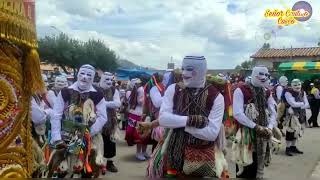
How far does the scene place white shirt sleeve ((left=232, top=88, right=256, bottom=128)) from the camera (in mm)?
6020

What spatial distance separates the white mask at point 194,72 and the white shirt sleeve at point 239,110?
189 cm

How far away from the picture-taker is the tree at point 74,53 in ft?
125

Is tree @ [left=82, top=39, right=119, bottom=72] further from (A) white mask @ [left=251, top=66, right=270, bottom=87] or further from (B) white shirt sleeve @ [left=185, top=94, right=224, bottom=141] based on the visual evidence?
(B) white shirt sleeve @ [left=185, top=94, right=224, bottom=141]

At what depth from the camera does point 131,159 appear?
960 centimetres

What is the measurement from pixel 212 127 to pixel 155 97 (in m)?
4.54

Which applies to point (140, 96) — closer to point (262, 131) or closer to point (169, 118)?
point (262, 131)

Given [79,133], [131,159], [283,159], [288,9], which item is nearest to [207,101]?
[79,133]

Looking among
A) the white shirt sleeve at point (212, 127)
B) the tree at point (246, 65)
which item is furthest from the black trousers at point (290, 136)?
the tree at point (246, 65)

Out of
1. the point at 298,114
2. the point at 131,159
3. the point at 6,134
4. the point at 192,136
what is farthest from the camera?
the point at 298,114

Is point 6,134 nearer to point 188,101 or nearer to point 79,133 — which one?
point 188,101

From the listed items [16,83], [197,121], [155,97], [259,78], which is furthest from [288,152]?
[16,83]

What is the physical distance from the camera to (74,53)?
127ft

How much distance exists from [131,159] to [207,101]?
5.65m

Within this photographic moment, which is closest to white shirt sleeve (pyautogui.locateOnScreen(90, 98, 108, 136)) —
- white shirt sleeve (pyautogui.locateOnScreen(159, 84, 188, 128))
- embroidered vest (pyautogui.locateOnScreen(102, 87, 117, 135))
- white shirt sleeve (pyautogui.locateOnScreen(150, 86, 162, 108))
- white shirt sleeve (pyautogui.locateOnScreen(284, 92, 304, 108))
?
white shirt sleeve (pyautogui.locateOnScreen(159, 84, 188, 128))
